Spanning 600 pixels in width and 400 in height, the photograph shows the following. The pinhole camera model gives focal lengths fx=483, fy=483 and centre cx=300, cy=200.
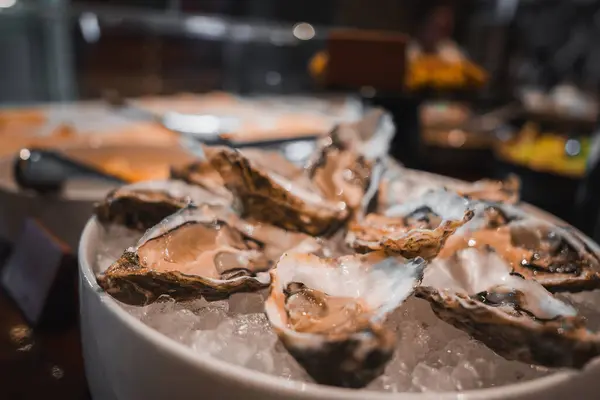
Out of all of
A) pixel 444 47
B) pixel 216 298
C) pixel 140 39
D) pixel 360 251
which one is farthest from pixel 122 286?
pixel 140 39

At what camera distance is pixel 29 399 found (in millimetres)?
409

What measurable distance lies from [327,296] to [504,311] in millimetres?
111

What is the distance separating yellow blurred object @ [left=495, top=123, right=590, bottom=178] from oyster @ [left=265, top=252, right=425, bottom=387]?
2.81 ft

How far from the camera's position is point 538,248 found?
41 centimetres

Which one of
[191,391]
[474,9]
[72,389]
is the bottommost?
[72,389]

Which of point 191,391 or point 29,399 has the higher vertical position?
point 191,391

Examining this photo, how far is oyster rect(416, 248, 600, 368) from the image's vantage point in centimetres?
27

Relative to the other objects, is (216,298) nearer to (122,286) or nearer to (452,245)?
(122,286)

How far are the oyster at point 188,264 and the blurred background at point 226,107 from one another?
0.55 feet

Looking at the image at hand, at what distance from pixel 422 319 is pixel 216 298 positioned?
0.14m

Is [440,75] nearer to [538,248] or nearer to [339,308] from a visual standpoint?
[538,248]

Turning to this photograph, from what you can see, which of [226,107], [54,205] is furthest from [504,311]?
[226,107]

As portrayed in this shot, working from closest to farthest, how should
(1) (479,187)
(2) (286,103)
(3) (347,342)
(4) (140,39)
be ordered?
(3) (347,342) < (1) (479,187) < (2) (286,103) < (4) (140,39)

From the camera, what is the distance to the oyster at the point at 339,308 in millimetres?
253
